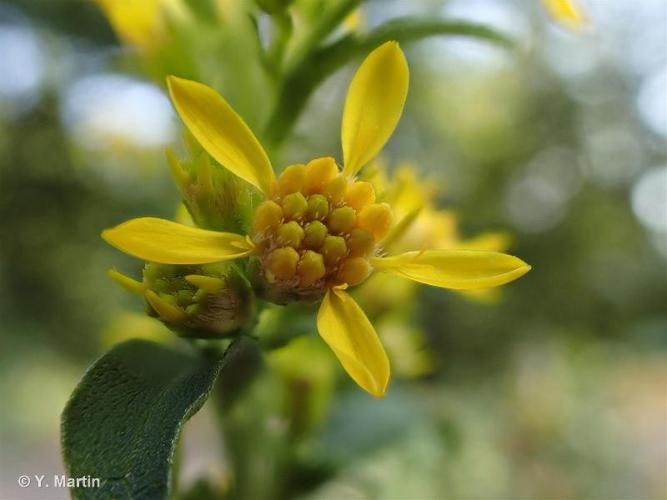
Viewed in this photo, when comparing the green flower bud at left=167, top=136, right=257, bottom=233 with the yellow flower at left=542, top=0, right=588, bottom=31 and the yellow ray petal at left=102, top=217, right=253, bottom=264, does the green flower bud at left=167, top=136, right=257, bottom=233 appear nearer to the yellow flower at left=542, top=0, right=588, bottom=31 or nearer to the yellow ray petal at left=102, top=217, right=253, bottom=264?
the yellow ray petal at left=102, top=217, right=253, bottom=264

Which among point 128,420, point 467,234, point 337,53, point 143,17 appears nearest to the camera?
point 128,420

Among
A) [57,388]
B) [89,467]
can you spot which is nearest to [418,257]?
[89,467]

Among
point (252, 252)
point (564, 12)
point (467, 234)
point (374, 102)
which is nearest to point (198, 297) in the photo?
point (252, 252)

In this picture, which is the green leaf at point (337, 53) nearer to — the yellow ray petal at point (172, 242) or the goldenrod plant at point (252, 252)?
the goldenrod plant at point (252, 252)

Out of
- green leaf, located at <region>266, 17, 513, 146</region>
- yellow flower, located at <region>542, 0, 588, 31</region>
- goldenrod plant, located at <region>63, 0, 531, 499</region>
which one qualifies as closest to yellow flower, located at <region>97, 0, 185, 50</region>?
goldenrod plant, located at <region>63, 0, 531, 499</region>

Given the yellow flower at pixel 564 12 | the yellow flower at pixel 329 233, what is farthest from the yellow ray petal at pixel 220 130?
the yellow flower at pixel 564 12

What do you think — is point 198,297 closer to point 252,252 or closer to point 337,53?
point 252,252

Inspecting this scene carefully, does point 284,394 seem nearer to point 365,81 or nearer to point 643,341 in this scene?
point 365,81
